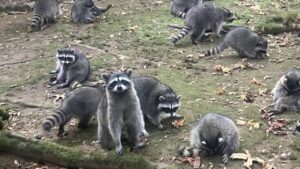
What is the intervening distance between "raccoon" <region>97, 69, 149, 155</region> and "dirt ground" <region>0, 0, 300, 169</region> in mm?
273

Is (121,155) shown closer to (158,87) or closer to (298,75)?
(158,87)

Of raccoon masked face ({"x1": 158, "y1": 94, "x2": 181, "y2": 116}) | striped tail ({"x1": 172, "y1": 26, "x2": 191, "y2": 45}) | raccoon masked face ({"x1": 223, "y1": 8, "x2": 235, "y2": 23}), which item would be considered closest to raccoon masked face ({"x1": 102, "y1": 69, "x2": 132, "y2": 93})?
raccoon masked face ({"x1": 158, "y1": 94, "x2": 181, "y2": 116})

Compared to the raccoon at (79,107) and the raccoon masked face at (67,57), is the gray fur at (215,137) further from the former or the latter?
the raccoon masked face at (67,57)

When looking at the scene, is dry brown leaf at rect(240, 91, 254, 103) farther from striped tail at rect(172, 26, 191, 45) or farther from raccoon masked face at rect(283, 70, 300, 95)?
striped tail at rect(172, 26, 191, 45)

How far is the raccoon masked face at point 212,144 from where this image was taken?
6367 millimetres

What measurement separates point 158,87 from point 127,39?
4.46 meters

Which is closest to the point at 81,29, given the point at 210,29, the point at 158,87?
the point at 210,29

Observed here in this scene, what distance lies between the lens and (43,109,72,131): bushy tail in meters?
6.98

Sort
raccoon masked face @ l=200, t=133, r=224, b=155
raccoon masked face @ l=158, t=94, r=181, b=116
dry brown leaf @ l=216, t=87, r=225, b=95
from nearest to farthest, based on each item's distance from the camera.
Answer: raccoon masked face @ l=200, t=133, r=224, b=155
raccoon masked face @ l=158, t=94, r=181, b=116
dry brown leaf @ l=216, t=87, r=225, b=95

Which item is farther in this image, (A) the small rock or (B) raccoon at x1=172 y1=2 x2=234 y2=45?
(B) raccoon at x1=172 y1=2 x2=234 y2=45

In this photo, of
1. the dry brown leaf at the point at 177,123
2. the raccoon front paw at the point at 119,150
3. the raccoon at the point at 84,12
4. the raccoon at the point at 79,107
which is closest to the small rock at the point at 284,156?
the dry brown leaf at the point at 177,123

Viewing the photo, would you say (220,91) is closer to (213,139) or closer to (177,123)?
(177,123)

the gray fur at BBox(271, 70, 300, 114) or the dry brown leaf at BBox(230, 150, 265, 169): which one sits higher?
the gray fur at BBox(271, 70, 300, 114)

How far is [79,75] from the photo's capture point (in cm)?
939
